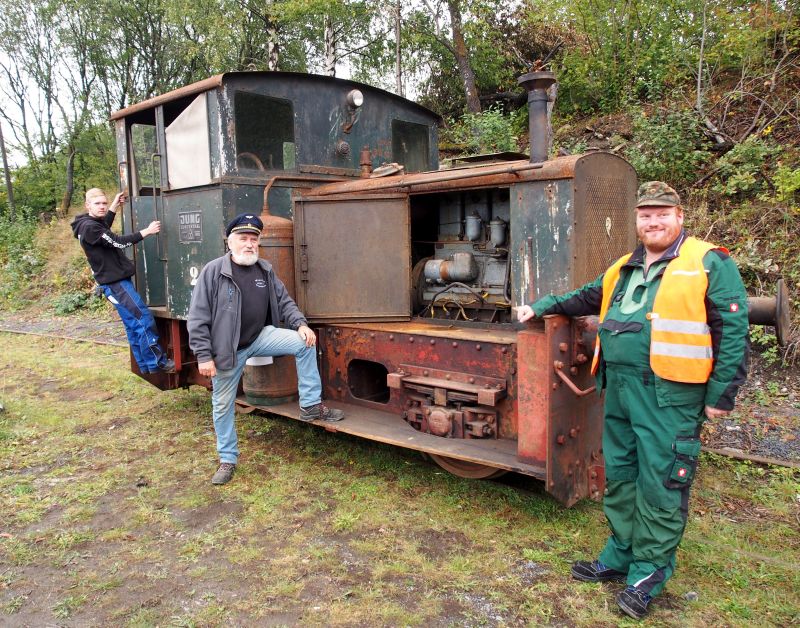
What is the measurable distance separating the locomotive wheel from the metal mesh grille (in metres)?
1.27

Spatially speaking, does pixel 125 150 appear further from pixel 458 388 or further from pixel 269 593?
pixel 269 593

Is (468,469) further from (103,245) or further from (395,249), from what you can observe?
(103,245)

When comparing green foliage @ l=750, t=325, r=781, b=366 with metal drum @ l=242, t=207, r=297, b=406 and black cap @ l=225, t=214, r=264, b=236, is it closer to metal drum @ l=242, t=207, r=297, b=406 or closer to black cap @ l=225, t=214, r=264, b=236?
metal drum @ l=242, t=207, r=297, b=406

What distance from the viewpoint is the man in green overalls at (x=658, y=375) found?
8.42 feet

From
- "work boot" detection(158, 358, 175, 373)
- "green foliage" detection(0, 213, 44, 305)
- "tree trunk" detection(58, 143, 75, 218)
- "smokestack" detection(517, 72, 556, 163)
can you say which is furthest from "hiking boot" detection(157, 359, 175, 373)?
"tree trunk" detection(58, 143, 75, 218)

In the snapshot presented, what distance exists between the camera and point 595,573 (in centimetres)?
302

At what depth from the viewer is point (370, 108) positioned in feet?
18.0

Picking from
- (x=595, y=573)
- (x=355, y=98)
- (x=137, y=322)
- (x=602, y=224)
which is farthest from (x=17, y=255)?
(x=595, y=573)

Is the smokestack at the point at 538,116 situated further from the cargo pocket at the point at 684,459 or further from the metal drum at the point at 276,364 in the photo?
the metal drum at the point at 276,364

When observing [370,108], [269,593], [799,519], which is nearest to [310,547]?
[269,593]

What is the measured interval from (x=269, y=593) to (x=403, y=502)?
3.76 feet

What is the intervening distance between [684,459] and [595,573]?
78 centimetres

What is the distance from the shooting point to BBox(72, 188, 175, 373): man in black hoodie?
530 centimetres

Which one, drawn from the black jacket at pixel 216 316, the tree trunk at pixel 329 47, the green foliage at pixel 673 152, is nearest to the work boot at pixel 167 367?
the black jacket at pixel 216 316
